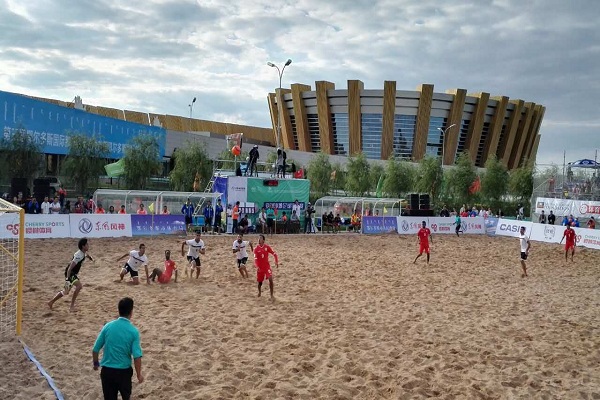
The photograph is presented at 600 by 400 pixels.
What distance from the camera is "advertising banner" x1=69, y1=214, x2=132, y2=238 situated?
74.7 ft

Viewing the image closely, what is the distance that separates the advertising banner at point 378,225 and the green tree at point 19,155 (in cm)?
2130

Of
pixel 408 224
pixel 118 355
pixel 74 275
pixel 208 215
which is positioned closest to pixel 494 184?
pixel 408 224

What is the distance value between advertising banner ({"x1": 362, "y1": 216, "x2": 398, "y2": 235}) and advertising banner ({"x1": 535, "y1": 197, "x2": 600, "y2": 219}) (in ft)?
37.0

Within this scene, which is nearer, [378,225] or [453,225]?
[378,225]

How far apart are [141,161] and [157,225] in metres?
15.9

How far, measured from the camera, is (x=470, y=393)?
7477mm

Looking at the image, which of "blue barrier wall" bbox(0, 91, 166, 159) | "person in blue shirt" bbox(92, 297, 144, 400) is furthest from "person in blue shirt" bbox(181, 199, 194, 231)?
"person in blue shirt" bbox(92, 297, 144, 400)

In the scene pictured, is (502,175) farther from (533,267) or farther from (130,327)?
(130,327)

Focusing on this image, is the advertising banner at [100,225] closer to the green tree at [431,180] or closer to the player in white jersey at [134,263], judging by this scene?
the player in white jersey at [134,263]

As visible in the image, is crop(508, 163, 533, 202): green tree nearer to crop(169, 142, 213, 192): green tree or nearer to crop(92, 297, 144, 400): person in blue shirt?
crop(169, 142, 213, 192): green tree

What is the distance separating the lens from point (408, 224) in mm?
32094

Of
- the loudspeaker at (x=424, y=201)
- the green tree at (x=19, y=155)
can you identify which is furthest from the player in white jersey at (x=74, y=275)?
the loudspeaker at (x=424, y=201)

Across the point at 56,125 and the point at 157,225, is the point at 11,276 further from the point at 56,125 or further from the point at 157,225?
the point at 56,125

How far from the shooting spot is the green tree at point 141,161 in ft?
129
